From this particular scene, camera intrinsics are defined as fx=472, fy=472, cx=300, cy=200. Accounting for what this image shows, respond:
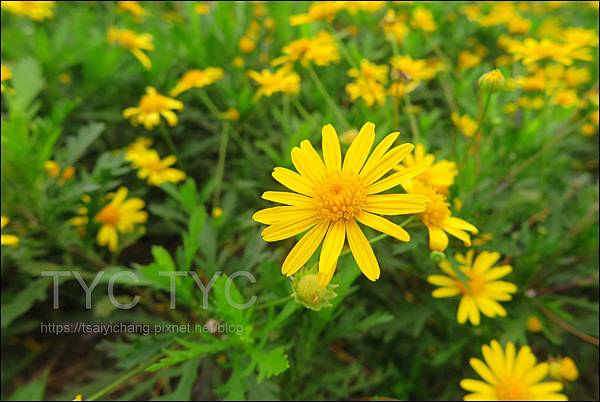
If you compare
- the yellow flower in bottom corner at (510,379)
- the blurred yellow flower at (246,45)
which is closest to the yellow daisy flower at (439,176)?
the yellow flower in bottom corner at (510,379)

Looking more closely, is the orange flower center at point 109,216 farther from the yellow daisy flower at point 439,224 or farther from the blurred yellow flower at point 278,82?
the yellow daisy flower at point 439,224

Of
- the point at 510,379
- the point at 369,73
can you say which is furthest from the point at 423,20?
the point at 510,379

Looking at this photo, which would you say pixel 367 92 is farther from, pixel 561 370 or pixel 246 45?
pixel 561 370

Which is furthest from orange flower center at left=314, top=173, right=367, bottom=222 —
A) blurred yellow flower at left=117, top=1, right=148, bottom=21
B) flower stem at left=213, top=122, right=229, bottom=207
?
blurred yellow flower at left=117, top=1, right=148, bottom=21

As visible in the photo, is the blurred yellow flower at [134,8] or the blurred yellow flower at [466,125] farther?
the blurred yellow flower at [134,8]

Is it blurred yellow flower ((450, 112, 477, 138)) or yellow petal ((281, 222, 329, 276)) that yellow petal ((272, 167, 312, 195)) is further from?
blurred yellow flower ((450, 112, 477, 138))
